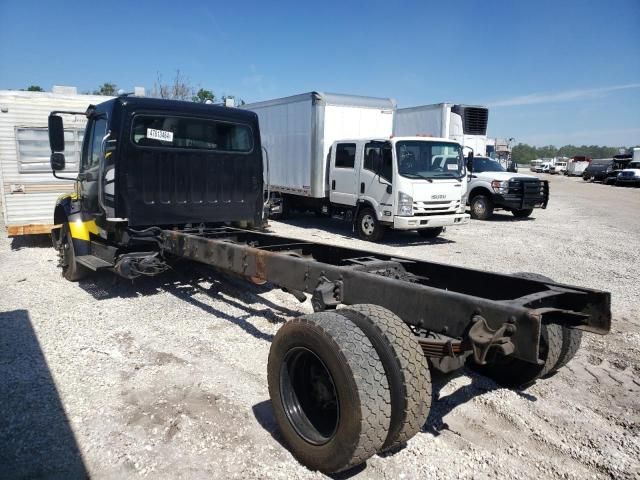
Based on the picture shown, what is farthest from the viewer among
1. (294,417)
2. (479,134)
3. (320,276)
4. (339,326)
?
(479,134)

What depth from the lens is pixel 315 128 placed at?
40.4ft

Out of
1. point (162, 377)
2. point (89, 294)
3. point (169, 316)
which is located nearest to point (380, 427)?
point (162, 377)

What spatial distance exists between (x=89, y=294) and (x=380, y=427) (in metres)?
5.17

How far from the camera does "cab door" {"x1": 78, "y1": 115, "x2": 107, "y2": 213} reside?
599 centimetres

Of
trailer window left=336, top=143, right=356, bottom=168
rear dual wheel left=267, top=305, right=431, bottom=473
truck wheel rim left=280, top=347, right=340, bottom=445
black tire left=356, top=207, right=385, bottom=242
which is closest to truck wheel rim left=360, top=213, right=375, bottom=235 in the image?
black tire left=356, top=207, right=385, bottom=242

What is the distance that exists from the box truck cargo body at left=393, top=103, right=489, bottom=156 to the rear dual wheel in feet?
46.2

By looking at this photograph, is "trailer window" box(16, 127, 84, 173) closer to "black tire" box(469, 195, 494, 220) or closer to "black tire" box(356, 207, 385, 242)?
"black tire" box(356, 207, 385, 242)

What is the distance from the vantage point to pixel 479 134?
1734 cm

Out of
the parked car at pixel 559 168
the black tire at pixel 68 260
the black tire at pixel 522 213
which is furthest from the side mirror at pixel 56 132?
the parked car at pixel 559 168

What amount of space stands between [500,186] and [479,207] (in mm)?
1028

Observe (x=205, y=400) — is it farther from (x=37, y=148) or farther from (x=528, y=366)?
(x=37, y=148)

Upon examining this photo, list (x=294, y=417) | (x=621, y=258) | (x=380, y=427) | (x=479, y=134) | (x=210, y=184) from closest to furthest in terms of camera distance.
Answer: (x=380, y=427)
(x=294, y=417)
(x=210, y=184)
(x=621, y=258)
(x=479, y=134)

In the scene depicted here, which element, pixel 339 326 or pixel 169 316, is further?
pixel 169 316

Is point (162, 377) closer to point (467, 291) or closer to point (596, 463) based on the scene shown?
point (467, 291)
